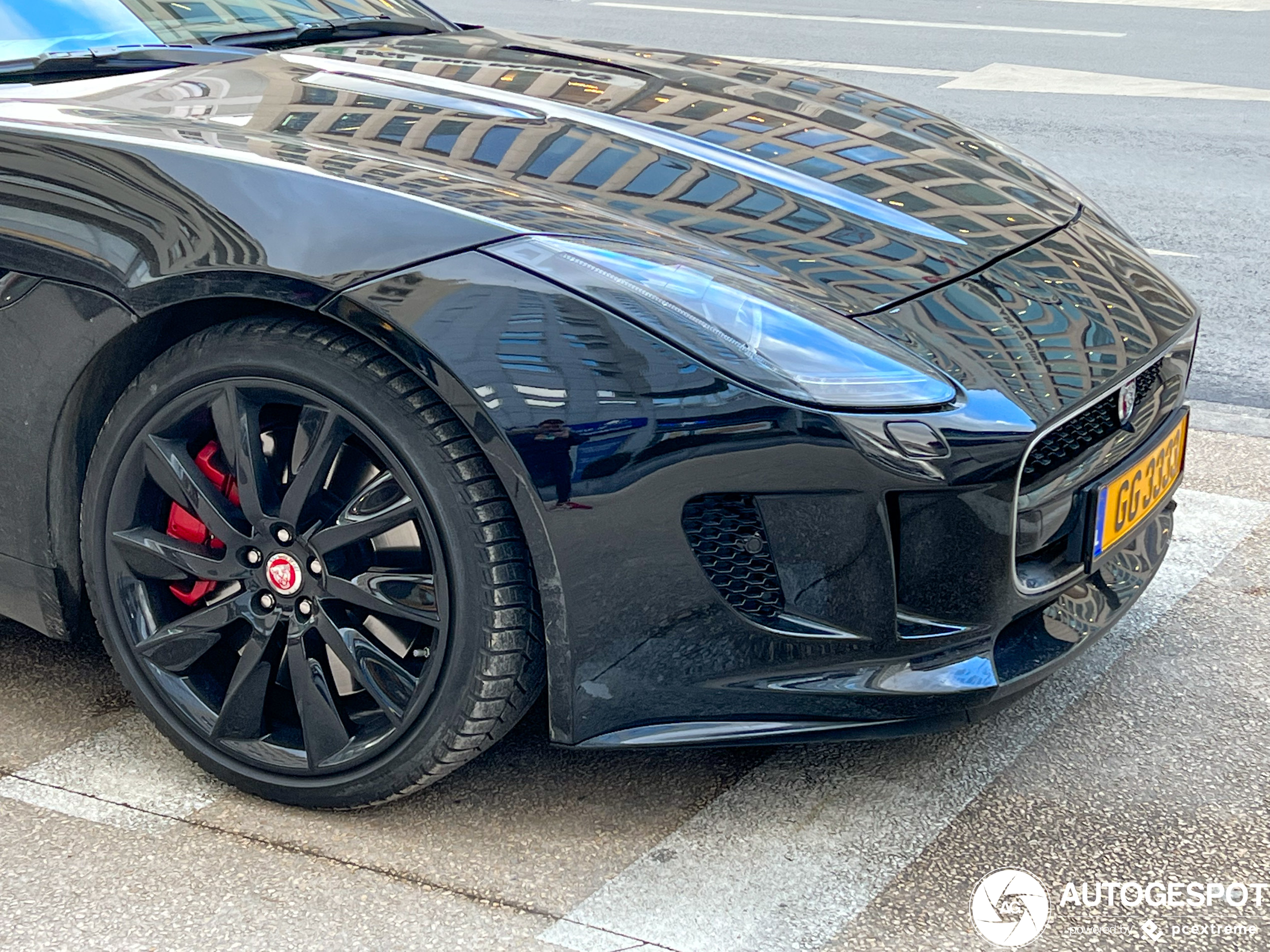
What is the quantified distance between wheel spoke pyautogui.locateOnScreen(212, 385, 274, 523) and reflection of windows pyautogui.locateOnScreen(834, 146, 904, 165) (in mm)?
1154

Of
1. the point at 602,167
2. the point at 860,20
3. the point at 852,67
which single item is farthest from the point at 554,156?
the point at 860,20

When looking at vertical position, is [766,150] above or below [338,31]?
below

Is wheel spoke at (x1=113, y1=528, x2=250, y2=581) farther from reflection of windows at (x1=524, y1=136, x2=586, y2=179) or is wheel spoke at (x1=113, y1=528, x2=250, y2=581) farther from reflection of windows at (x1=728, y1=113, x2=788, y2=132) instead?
reflection of windows at (x1=728, y1=113, x2=788, y2=132)

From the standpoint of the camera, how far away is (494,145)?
7.53 feet

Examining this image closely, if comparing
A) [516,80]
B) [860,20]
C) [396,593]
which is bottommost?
[860,20]

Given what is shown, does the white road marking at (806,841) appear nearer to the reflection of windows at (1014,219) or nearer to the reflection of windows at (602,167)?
the reflection of windows at (1014,219)

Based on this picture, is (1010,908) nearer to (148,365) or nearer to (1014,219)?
(1014,219)

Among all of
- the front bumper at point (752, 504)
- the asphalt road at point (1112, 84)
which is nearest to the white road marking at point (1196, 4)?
the asphalt road at point (1112, 84)

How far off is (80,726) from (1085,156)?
6.67 metres

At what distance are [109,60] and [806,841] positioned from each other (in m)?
1.86

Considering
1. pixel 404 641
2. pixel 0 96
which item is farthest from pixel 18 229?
pixel 404 641

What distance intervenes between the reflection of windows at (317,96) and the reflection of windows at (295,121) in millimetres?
69

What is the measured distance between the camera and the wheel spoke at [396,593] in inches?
81.7

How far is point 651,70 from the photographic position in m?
2.97
